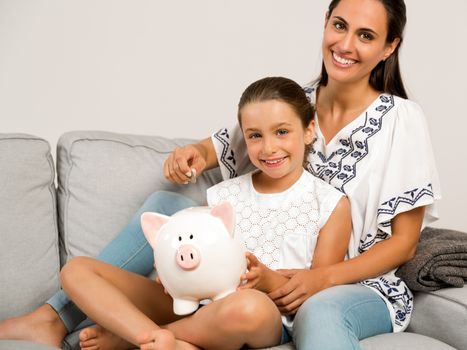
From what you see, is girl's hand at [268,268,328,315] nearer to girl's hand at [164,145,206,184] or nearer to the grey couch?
the grey couch

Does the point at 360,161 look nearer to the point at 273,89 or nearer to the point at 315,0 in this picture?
the point at 273,89

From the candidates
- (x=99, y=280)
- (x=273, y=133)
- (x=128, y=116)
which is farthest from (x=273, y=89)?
(x=128, y=116)

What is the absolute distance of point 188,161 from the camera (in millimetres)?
2205

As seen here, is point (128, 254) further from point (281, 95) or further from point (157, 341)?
point (281, 95)

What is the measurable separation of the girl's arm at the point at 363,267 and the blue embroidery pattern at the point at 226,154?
1.57 ft

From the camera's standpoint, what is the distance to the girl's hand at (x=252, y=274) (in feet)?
5.75

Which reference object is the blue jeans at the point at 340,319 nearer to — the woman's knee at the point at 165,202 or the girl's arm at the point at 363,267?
the girl's arm at the point at 363,267

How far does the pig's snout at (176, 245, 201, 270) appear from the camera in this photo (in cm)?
164

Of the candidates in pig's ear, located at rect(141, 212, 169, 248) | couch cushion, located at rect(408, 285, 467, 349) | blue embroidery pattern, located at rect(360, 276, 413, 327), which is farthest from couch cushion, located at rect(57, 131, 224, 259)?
couch cushion, located at rect(408, 285, 467, 349)

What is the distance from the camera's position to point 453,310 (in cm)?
190

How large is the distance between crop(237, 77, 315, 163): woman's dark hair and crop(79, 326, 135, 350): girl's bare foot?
0.67m

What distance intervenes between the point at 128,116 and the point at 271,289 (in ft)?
4.35

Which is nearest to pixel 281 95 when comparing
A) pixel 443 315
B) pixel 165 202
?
pixel 165 202

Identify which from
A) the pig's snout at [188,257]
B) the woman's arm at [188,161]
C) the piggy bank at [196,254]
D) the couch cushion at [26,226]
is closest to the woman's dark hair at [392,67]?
the woman's arm at [188,161]
